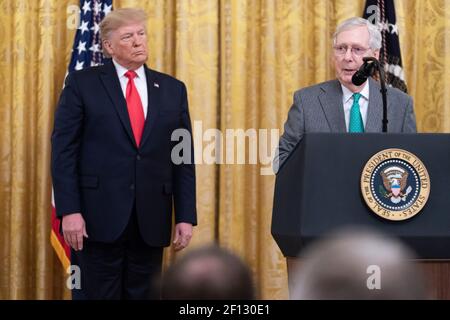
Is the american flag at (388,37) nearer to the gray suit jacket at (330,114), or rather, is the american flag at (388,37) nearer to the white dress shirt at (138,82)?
the gray suit jacket at (330,114)

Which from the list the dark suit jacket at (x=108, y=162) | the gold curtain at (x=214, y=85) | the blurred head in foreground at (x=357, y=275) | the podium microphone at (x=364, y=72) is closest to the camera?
the blurred head in foreground at (x=357, y=275)

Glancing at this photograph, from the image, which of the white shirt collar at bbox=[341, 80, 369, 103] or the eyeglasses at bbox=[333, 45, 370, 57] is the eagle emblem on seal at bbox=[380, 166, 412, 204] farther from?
the eyeglasses at bbox=[333, 45, 370, 57]

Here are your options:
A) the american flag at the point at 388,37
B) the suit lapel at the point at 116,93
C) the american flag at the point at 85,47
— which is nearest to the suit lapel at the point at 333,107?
the suit lapel at the point at 116,93

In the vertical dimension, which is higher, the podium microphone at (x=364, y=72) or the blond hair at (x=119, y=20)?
the blond hair at (x=119, y=20)

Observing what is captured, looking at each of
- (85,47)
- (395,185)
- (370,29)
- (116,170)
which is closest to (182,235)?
(116,170)

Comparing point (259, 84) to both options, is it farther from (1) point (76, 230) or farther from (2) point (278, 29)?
(1) point (76, 230)

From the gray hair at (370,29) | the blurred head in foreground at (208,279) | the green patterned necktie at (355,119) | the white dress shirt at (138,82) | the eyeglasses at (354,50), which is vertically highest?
the gray hair at (370,29)

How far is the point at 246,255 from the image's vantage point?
15.7 feet

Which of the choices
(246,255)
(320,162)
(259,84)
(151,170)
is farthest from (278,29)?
(320,162)

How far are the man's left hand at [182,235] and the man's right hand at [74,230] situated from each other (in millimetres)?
415

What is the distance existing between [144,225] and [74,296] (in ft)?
1.59

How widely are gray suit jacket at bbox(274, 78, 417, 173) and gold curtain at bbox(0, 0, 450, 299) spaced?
4.97 ft

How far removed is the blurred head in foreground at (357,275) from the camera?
3.52 ft

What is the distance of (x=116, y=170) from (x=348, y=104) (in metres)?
1.01
